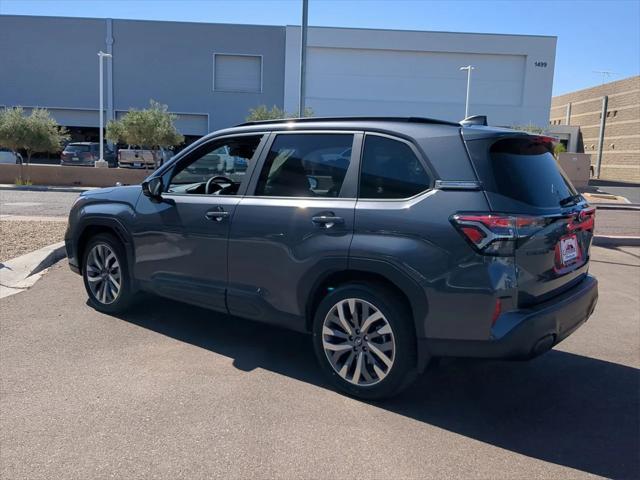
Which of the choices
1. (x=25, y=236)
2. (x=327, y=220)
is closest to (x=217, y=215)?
(x=327, y=220)

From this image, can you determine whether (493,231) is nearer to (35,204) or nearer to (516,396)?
(516,396)

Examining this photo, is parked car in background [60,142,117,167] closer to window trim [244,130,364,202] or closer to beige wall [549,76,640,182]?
window trim [244,130,364,202]

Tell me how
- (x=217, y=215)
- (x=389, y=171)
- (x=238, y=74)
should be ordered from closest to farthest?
1. (x=389, y=171)
2. (x=217, y=215)
3. (x=238, y=74)

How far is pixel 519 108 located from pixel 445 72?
6679 millimetres

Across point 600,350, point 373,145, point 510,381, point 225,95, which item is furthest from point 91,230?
point 225,95

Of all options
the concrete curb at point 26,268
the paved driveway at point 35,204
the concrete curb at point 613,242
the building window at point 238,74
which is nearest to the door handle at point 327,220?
the concrete curb at point 26,268

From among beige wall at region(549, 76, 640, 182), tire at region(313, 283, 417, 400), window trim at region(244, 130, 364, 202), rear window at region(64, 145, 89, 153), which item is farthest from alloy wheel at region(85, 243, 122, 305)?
beige wall at region(549, 76, 640, 182)

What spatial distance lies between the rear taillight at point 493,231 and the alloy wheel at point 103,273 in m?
3.50

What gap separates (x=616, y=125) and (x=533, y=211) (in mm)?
54812

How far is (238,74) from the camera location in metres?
→ 44.9

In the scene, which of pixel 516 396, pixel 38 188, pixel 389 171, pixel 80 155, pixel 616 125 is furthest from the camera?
pixel 616 125

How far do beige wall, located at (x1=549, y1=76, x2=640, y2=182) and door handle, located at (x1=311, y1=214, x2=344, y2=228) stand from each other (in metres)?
50.8

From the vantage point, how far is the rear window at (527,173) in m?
3.49

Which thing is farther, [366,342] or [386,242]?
[366,342]
